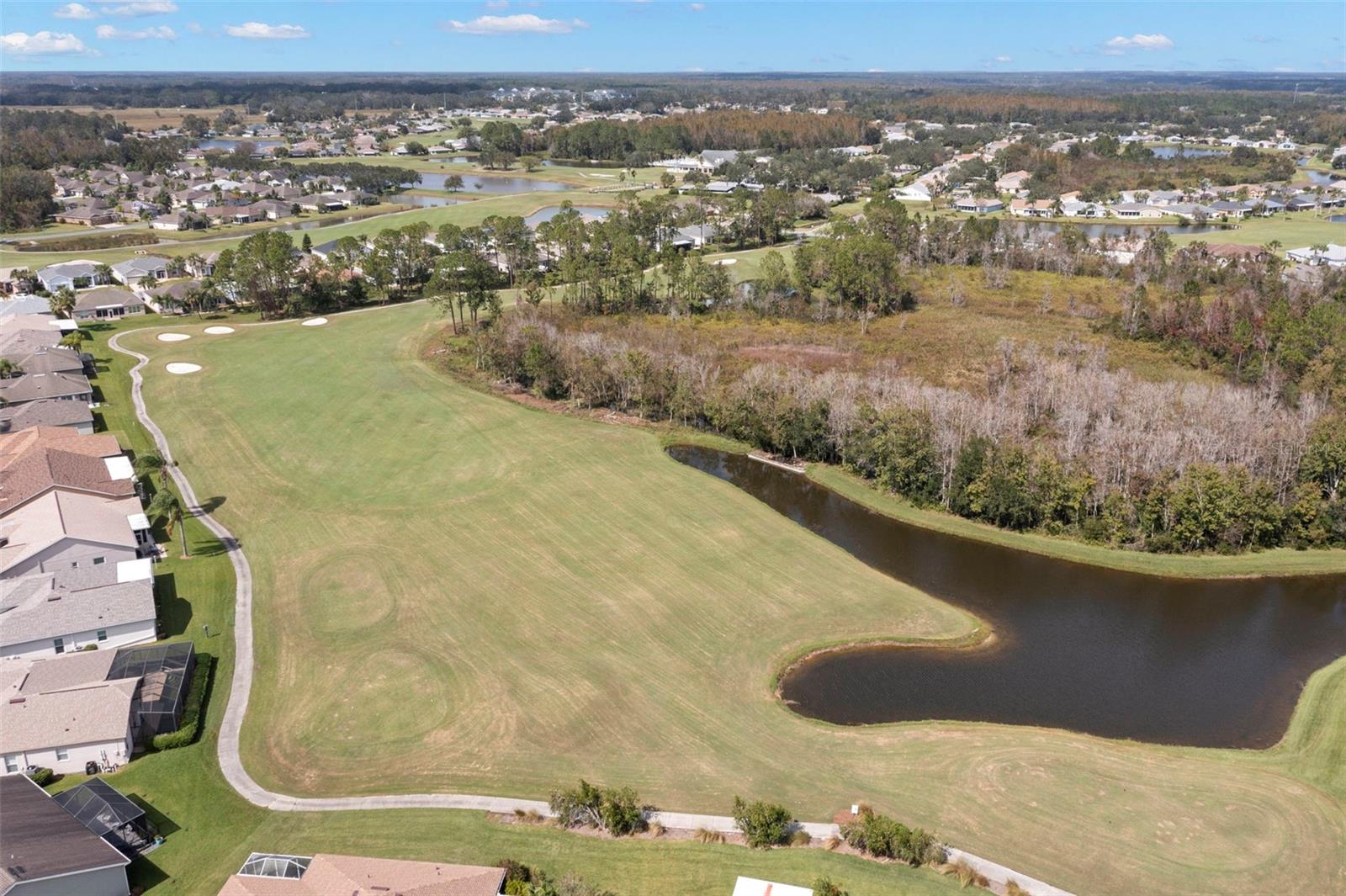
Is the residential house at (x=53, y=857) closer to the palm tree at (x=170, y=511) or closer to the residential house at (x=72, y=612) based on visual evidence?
the residential house at (x=72, y=612)

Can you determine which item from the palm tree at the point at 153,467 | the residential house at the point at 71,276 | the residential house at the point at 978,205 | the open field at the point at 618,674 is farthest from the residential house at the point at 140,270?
the residential house at the point at 978,205

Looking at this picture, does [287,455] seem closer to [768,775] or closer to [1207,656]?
[768,775]

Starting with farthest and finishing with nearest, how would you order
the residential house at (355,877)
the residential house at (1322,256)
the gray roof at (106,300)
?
1. the residential house at (1322,256)
2. the gray roof at (106,300)
3. the residential house at (355,877)

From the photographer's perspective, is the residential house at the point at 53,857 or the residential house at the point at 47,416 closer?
the residential house at the point at 53,857

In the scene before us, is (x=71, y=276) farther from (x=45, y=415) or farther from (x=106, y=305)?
(x=45, y=415)

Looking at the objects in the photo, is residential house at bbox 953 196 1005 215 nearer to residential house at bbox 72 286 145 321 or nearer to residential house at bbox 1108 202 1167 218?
residential house at bbox 1108 202 1167 218

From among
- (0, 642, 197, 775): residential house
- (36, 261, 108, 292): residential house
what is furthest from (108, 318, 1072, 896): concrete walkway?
(36, 261, 108, 292): residential house
